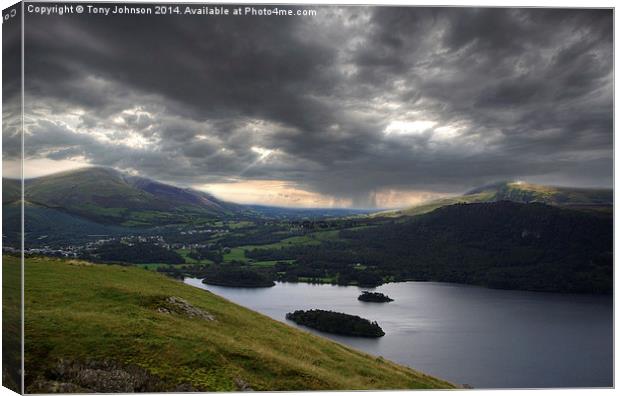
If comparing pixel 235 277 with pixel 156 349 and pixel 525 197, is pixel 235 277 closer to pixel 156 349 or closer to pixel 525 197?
pixel 156 349

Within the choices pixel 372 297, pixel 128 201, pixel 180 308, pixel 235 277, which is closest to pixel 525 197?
pixel 372 297

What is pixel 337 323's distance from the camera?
16.6 m

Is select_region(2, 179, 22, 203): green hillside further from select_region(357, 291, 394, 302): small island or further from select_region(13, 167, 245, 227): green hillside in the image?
select_region(357, 291, 394, 302): small island

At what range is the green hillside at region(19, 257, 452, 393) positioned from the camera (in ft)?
29.8

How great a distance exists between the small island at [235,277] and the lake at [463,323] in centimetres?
22

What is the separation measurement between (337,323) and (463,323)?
4.24 m

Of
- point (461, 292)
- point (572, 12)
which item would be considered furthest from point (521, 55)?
point (461, 292)

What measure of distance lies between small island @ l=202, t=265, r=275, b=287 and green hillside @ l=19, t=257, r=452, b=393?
342 cm

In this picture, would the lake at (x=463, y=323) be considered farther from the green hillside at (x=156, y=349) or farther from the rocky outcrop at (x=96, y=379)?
the rocky outcrop at (x=96, y=379)

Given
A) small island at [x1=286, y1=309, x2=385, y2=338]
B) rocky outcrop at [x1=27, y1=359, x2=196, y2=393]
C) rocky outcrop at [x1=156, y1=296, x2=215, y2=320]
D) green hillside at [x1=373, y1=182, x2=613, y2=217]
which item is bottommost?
small island at [x1=286, y1=309, x2=385, y2=338]

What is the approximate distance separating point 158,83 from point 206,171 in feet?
11.5

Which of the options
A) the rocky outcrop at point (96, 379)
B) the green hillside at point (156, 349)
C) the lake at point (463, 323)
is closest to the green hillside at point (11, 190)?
the green hillside at point (156, 349)

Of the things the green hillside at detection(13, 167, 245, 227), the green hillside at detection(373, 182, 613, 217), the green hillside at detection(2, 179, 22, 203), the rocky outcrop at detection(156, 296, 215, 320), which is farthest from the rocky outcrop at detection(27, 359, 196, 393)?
the green hillside at detection(373, 182, 613, 217)

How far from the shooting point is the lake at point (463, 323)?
13.4 meters
